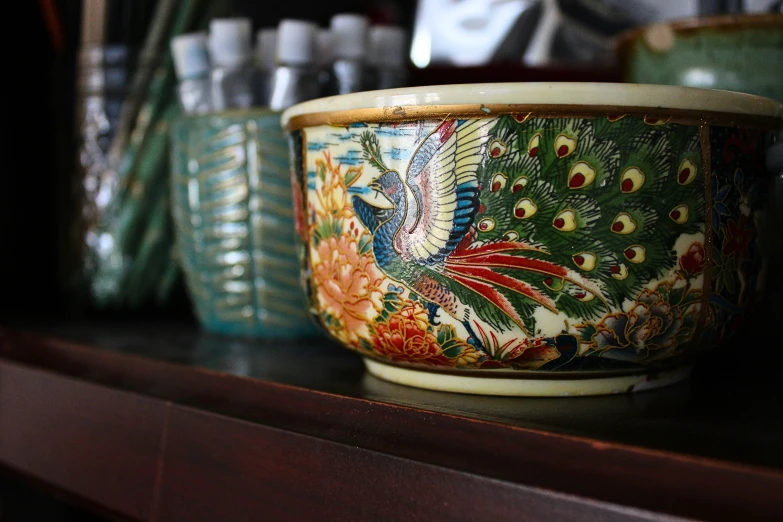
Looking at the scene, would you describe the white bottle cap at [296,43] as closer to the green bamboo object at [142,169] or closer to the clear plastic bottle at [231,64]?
the clear plastic bottle at [231,64]

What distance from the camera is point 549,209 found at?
30cm

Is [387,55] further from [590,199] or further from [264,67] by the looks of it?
[590,199]

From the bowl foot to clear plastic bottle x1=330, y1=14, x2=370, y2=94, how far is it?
22cm

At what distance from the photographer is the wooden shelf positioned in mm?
246

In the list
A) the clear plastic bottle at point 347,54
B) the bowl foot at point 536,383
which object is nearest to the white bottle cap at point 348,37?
the clear plastic bottle at point 347,54

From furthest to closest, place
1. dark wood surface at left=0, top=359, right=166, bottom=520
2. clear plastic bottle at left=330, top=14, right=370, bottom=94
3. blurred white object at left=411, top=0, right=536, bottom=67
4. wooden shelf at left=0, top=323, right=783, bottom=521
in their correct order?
blurred white object at left=411, top=0, right=536, bottom=67
clear plastic bottle at left=330, top=14, right=370, bottom=94
dark wood surface at left=0, top=359, right=166, bottom=520
wooden shelf at left=0, top=323, right=783, bottom=521

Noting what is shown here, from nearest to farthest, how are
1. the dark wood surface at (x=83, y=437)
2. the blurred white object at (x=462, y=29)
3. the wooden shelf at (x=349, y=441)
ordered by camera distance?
the wooden shelf at (x=349, y=441), the dark wood surface at (x=83, y=437), the blurred white object at (x=462, y=29)

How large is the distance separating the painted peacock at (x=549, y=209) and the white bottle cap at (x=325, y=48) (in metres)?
0.21

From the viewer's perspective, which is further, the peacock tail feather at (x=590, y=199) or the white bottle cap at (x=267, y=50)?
the white bottle cap at (x=267, y=50)

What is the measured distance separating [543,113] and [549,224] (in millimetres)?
43

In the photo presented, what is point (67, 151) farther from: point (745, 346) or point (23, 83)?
point (745, 346)

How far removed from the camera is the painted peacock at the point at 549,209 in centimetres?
30

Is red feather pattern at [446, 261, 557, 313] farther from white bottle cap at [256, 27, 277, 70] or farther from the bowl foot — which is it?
white bottle cap at [256, 27, 277, 70]

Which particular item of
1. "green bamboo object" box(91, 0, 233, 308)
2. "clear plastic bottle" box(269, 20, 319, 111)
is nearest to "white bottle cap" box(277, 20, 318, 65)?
"clear plastic bottle" box(269, 20, 319, 111)
